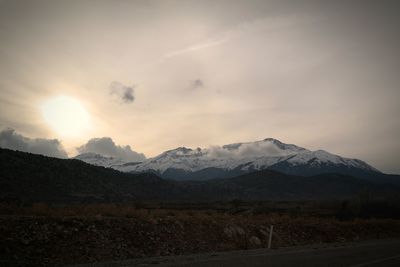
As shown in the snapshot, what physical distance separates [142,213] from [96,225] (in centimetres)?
457

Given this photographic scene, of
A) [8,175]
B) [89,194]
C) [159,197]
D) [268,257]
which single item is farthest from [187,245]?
[159,197]

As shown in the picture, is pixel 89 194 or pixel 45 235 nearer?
pixel 45 235

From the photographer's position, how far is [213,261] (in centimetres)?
1266

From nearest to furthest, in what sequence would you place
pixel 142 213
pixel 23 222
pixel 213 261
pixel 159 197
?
pixel 213 261, pixel 23 222, pixel 142 213, pixel 159 197

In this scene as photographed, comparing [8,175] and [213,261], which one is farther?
[8,175]

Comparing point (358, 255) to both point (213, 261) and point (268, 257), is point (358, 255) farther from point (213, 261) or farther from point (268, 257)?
point (213, 261)

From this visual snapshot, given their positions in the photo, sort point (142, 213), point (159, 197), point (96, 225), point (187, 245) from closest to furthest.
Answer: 1. point (96, 225)
2. point (187, 245)
3. point (142, 213)
4. point (159, 197)

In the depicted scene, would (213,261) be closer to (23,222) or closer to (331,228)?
(23,222)

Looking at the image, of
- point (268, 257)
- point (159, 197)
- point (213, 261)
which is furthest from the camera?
point (159, 197)

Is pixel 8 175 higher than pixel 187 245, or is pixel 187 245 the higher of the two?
pixel 8 175

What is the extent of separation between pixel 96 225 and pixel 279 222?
43.6 feet

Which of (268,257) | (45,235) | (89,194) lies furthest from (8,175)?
(268,257)

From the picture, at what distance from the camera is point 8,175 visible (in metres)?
69.8

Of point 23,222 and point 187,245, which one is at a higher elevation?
point 23,222
